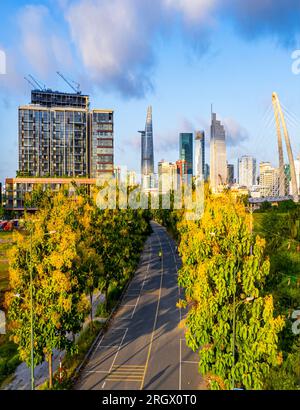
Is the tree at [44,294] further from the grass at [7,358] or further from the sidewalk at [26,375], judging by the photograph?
the grass at [7,358]

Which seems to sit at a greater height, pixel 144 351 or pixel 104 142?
pixel 104 142

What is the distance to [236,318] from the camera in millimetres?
16875

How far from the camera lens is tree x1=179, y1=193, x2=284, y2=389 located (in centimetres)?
1576

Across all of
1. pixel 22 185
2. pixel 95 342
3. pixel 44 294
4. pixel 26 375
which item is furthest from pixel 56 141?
pixel 44 294

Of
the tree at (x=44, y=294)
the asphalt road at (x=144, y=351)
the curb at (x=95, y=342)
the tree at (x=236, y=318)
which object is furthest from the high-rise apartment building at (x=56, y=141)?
the tree at (x=236, y=318)

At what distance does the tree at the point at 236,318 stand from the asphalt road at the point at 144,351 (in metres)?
5.13

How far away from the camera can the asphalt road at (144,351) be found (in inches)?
842

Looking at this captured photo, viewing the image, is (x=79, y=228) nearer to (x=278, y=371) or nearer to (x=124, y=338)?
(x=124, y=338)

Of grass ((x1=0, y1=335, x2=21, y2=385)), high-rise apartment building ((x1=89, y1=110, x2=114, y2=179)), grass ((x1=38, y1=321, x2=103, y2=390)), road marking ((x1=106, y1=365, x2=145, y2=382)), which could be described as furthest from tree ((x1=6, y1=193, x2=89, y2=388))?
high-rise apartment building ((x1=89, y1=110, x2=114, y2=179))

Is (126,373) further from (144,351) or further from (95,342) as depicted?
(95,342)

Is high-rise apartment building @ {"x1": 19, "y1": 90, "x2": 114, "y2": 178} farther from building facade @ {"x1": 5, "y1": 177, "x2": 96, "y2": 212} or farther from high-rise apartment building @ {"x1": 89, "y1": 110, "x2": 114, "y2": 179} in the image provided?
high-rise apartment building @ {"x1": 89, "y1": 110, "x2": 114, "y2": 179}

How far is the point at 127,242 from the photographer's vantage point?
125 feet

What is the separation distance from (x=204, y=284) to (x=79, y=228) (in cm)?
1414

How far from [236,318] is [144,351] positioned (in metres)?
10.7
